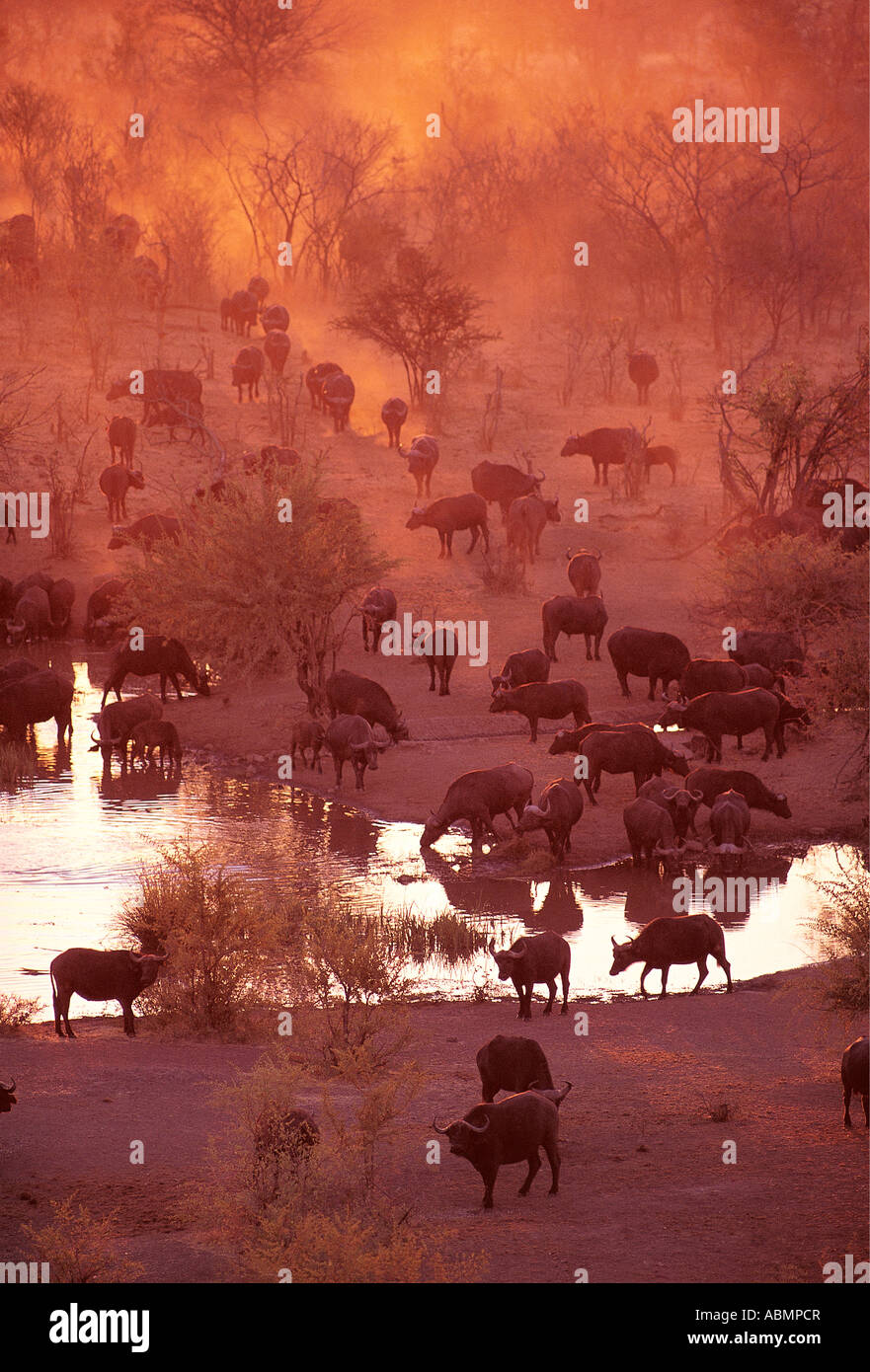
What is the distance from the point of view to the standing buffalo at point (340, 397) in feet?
110

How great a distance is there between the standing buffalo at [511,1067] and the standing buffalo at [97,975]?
2.77 metres

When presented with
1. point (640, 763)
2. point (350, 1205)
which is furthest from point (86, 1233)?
point (640, 763)

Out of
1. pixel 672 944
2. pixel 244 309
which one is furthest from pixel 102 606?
pixel 672 944

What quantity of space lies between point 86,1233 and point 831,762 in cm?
1299

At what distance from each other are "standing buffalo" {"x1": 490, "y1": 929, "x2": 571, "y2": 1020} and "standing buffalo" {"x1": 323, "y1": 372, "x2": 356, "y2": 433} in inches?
897

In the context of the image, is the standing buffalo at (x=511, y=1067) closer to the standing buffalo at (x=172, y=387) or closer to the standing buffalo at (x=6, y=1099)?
the standing buffalo at (x=6, y=1099)

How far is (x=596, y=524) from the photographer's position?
99.3ft

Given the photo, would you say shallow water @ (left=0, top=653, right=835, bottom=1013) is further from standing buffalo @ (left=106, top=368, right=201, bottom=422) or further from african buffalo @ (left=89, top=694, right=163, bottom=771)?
standing buffalo @ (left=106, top=368, right=201, bottom=422)

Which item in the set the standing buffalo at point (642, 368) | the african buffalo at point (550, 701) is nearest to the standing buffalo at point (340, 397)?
the standing buffalo at point (642, 368)

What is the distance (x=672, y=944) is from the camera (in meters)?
12.7

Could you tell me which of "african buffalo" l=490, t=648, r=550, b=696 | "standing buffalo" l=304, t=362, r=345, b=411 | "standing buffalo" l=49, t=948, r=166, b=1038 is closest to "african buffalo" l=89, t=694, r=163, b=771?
"african buffalo" l=490, t=648, r=550, b=696

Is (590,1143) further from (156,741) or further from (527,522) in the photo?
(527,522)

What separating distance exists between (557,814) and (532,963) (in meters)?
4.13
